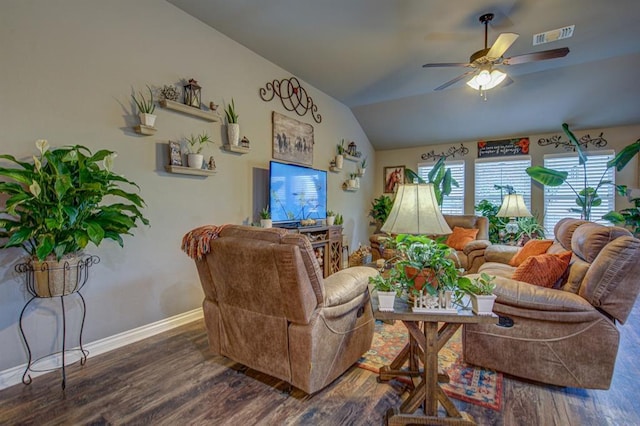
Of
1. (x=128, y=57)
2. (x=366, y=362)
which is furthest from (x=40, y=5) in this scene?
(x=366, y=362)

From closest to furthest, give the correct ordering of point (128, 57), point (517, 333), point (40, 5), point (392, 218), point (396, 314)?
1. point (396, 314)
2. point (392, 218)
3. point (517, 333)
4. point (40, 5)
5. point (128, 57)

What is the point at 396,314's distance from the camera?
1590mm

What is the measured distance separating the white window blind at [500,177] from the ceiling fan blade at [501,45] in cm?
336

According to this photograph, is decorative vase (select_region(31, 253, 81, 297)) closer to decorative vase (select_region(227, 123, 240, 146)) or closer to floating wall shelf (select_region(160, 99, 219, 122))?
floating wall shelf (select_region(160, 99, 219, 122))

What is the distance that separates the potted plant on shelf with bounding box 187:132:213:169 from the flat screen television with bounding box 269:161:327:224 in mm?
882

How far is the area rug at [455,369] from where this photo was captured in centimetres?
185

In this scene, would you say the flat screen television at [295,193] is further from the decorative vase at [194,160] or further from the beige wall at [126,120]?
the decorative vase at [194,160]

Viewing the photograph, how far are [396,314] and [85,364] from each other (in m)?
2.31

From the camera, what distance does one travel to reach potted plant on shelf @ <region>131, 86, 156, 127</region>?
262 centimetres

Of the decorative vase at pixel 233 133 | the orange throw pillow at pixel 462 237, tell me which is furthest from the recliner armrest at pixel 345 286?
the orange throw pillow at pixel 462 237

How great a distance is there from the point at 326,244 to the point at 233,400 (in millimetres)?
2745

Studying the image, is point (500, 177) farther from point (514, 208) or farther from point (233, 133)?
point (233, 133)

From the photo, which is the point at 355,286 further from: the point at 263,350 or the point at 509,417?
the point at 509,417

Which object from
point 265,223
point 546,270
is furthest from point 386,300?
point 265,223
